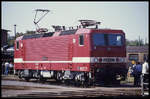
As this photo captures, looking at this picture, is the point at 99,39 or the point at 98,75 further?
the point at 99,39

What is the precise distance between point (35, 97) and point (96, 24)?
8599mm

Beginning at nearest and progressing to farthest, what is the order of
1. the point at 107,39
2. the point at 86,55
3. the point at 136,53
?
1. the point at 86,55
2. the point at 107,39
3. the point at 136,53

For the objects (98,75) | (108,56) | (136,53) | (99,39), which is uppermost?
(99,39)

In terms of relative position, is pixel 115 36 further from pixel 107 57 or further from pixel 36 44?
pixel 36 44

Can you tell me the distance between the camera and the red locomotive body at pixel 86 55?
1848 cm

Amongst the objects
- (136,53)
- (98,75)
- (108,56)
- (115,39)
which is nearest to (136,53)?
(136,53)

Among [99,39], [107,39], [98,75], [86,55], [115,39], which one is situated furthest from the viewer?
[115,39]

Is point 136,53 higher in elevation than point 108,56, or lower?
lower

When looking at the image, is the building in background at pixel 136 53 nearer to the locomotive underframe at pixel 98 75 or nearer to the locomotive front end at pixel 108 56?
the locomotive underframe at pixel 98 75

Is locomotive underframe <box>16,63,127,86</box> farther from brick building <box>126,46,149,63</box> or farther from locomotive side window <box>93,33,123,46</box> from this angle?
brick building <box>126,46,149,63</box>

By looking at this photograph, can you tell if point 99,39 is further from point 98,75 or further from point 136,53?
point 136,53

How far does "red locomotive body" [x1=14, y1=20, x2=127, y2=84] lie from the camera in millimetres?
18484

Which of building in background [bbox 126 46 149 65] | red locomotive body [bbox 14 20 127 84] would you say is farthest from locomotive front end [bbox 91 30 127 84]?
building in background [bbox 126 46 149 65]

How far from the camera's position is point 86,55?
18.6m
